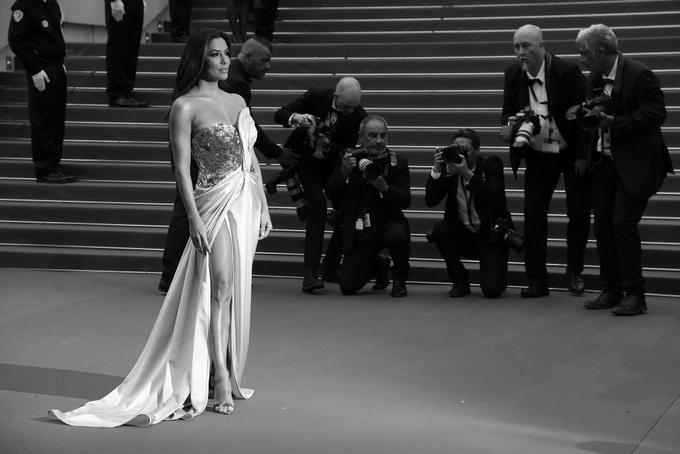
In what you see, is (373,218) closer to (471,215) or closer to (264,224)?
(471,215)

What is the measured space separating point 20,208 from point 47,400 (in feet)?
17.5

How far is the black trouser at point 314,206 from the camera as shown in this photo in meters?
9.41

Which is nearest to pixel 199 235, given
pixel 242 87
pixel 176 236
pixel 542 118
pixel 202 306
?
pixel 202 306

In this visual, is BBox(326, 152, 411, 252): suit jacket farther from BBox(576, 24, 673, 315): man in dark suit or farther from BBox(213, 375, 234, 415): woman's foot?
BBox(213, 375, 234, 415): woman's foot

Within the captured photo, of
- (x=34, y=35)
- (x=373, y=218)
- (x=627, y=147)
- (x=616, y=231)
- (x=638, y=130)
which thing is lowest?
(x=373, y=218)

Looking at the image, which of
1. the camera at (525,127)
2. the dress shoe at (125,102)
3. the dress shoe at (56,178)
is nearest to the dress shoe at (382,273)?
the camera at (525,127)

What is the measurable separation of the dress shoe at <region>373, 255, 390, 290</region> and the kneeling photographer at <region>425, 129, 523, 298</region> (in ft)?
1.22

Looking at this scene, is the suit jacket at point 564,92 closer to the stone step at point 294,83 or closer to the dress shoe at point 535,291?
the dress shoe at point 535,291

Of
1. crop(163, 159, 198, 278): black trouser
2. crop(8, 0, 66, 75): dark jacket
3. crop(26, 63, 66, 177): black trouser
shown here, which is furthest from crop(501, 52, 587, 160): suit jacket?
crop(8, 0, 66, 75): dark jacket

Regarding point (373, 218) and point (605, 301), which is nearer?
point (605, 301)

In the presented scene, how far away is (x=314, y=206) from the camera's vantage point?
31.0 feet

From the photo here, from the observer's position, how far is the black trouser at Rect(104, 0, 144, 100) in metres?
12.4

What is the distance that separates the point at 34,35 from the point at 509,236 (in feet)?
16.5

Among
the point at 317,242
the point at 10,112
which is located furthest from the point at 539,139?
the point at 10,112
